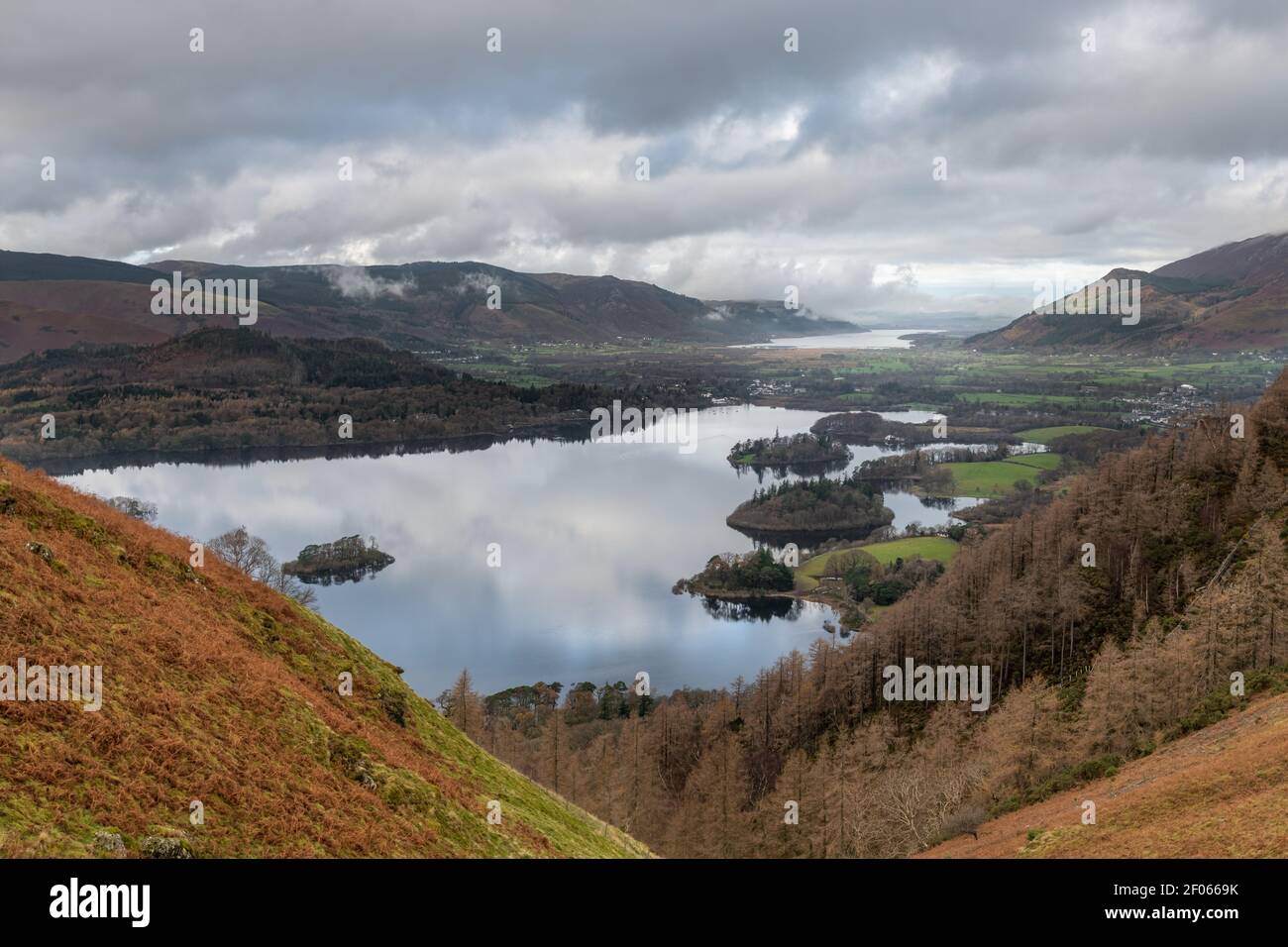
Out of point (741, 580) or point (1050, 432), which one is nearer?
point (741, 580)

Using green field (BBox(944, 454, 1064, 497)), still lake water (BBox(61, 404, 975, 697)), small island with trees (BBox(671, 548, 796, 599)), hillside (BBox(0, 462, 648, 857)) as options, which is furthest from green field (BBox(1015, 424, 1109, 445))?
hillside (BBox(0, 462, 648, 857))

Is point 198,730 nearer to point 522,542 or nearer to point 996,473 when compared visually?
point 522,542

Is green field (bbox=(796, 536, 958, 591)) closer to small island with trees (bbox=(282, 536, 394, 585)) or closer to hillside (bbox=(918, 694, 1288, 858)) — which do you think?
small island with trees (bbox=(282, 536, 394, 585))

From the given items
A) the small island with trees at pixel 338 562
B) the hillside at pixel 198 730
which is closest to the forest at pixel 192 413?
the small island with trees at pixel 338 562

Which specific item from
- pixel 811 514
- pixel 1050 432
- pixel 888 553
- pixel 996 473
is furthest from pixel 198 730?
pixel 1050 432
